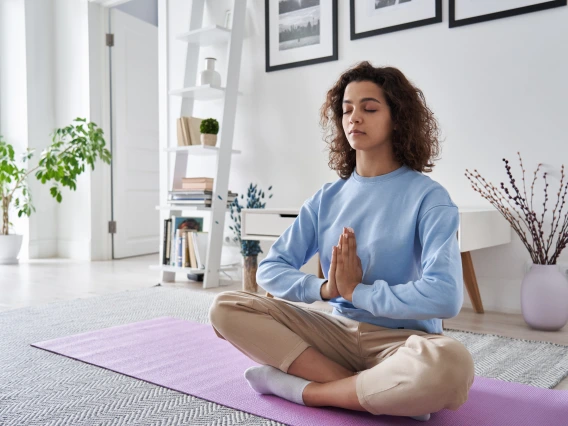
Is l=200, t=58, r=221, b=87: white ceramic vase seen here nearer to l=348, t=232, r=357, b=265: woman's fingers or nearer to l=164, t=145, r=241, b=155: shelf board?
l=164, t=145, r=241, b=155: shelf board

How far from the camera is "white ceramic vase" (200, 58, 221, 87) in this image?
133 inches

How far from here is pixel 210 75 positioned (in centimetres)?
338

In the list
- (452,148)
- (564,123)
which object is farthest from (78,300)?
(564,123)

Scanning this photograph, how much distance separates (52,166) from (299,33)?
2.30m

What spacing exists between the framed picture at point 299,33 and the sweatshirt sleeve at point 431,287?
2093mm

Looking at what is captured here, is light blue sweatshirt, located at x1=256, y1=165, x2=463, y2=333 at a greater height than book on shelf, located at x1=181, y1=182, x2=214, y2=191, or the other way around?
book on shelf, located at x1=181, y1=182, x2=214, y2=191

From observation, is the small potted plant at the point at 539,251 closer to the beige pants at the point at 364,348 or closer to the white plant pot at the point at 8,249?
the beige pants at the point at 364,348

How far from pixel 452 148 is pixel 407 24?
0.68 m

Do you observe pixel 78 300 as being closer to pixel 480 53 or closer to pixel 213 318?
pixel 213 318

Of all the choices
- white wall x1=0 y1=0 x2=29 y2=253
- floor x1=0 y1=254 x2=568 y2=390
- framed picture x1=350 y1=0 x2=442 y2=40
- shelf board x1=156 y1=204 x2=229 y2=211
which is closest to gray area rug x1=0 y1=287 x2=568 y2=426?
floor x1=0 y1=254 x2=568 y2=390

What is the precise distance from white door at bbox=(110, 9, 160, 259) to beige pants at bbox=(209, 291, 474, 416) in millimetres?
3750

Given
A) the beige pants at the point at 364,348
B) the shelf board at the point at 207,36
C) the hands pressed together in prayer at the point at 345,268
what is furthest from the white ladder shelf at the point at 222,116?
the hands pressed together in prayer at the point at 345,268

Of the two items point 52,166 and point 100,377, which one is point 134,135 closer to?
point 52,166

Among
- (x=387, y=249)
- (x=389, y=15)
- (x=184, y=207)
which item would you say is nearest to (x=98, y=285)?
(x=184, y=207)
